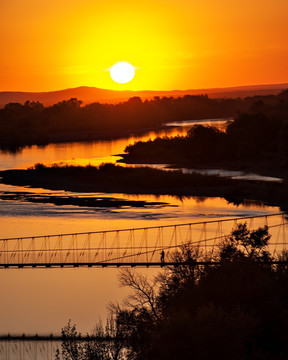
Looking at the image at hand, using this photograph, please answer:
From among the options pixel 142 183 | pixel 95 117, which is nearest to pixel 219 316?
pixel 142 183

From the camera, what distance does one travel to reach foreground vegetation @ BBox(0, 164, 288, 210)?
3934 centimetres

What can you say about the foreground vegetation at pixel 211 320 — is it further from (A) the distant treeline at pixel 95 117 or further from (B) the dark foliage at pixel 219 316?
(A) the distant treeline at pixel 95 117

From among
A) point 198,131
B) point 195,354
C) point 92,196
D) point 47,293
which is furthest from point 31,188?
point 195,354

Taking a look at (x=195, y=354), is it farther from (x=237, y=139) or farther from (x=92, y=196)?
(x=237, y=139)

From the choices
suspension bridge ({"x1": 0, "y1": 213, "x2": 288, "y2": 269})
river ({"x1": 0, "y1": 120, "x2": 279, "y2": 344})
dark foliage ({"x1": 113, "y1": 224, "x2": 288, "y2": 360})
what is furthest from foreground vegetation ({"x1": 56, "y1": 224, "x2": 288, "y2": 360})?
suspension bridge ({"x1": 0, "y1": 213, "x2": 288, "y2": 269})

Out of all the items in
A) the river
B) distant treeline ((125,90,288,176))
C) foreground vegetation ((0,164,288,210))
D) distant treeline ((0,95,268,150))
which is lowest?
the river

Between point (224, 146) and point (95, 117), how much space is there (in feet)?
176

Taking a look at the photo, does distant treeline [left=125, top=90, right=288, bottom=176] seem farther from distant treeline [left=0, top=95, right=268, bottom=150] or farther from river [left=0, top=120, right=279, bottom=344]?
distant treeline [left=0, top=95, right=268, bottom=150]

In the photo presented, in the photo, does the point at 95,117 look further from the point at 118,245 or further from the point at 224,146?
the point at 118,245

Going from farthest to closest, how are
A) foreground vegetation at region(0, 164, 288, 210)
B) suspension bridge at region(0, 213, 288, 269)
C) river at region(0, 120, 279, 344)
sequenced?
foreground vegetation at region(0, 164, 288, 210) < suspension bridge at region(0, 213, 288, 269) < river at region(0, 120, 279, 344)

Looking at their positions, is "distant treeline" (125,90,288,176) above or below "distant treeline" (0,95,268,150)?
below

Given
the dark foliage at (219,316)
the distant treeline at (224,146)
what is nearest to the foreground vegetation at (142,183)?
the distant treeline at (224,146)

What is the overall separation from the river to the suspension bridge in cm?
43

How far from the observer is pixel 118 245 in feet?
89.6
